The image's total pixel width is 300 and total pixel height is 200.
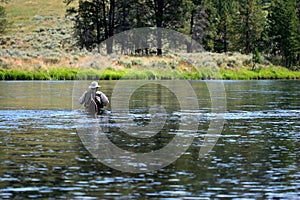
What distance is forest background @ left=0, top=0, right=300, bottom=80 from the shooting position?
6744 centimetres

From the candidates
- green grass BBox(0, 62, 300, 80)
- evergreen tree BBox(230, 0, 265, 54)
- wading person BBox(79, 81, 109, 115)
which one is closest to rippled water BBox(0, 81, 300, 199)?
wading person BBox(79, 81, 109, 115)

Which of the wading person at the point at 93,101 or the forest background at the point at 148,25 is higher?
the forest background at the point at 148,25

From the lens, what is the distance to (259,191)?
12.5 m

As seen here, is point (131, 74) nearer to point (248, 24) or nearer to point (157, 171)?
point (248, 24)

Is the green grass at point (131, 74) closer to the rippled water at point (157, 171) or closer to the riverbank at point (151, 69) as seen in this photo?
the riverbank at point (151, 69)

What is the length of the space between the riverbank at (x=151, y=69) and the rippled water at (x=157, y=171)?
35.7m

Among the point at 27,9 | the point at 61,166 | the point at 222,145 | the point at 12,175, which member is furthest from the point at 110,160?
the point at 27,9

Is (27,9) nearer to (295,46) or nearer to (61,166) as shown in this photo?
(295,46)

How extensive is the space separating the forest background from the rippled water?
128 feet

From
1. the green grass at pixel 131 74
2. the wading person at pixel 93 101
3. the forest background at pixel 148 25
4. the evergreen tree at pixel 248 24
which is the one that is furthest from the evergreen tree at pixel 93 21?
the wading person at pixel 93 101

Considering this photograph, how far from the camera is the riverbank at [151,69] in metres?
62.6

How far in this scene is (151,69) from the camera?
2741 inches

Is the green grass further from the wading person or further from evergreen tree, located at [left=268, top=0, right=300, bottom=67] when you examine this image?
the wading person

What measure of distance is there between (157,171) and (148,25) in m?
74.3
